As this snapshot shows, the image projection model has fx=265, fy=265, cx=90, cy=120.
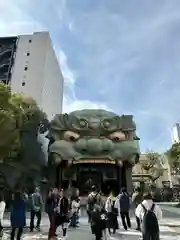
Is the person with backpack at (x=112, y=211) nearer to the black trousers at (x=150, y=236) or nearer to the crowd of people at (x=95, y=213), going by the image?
the crowd of people at (x=95, y=213)

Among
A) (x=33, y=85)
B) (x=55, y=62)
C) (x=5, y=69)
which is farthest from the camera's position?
(x=55, y=62)

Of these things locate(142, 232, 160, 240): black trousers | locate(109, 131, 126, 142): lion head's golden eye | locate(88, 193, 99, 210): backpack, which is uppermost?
locate(109, 131, 126, 142): lion head's golden eye

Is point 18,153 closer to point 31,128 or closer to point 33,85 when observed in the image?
point 31,128

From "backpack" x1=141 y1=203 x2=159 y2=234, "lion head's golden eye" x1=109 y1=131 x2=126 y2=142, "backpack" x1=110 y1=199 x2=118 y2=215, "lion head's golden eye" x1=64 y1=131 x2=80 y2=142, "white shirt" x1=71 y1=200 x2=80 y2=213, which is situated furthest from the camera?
"lion head's golden eye" x1=109 y1=131 x2=126 y2=142

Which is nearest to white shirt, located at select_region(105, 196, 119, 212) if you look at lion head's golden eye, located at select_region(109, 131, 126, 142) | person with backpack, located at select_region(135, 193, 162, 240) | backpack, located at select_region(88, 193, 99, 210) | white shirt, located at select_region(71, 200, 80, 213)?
backpack, located at select_region(88, 193, 99, 210)

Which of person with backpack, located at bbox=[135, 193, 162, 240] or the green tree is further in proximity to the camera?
the green tree

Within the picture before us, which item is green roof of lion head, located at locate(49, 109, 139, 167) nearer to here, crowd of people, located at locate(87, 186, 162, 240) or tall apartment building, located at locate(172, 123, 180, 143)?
crowd of people, located at locate(87, 186, 162, 240)

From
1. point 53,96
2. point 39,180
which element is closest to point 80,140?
point 39,180

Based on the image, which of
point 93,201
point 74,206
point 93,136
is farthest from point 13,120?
point 93,136

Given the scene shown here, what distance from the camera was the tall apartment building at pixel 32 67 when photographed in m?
52.5

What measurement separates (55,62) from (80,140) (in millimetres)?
39634

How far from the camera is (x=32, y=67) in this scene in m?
54.8

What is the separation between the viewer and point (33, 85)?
52.3m

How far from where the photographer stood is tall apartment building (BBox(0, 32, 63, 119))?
2066 inches
